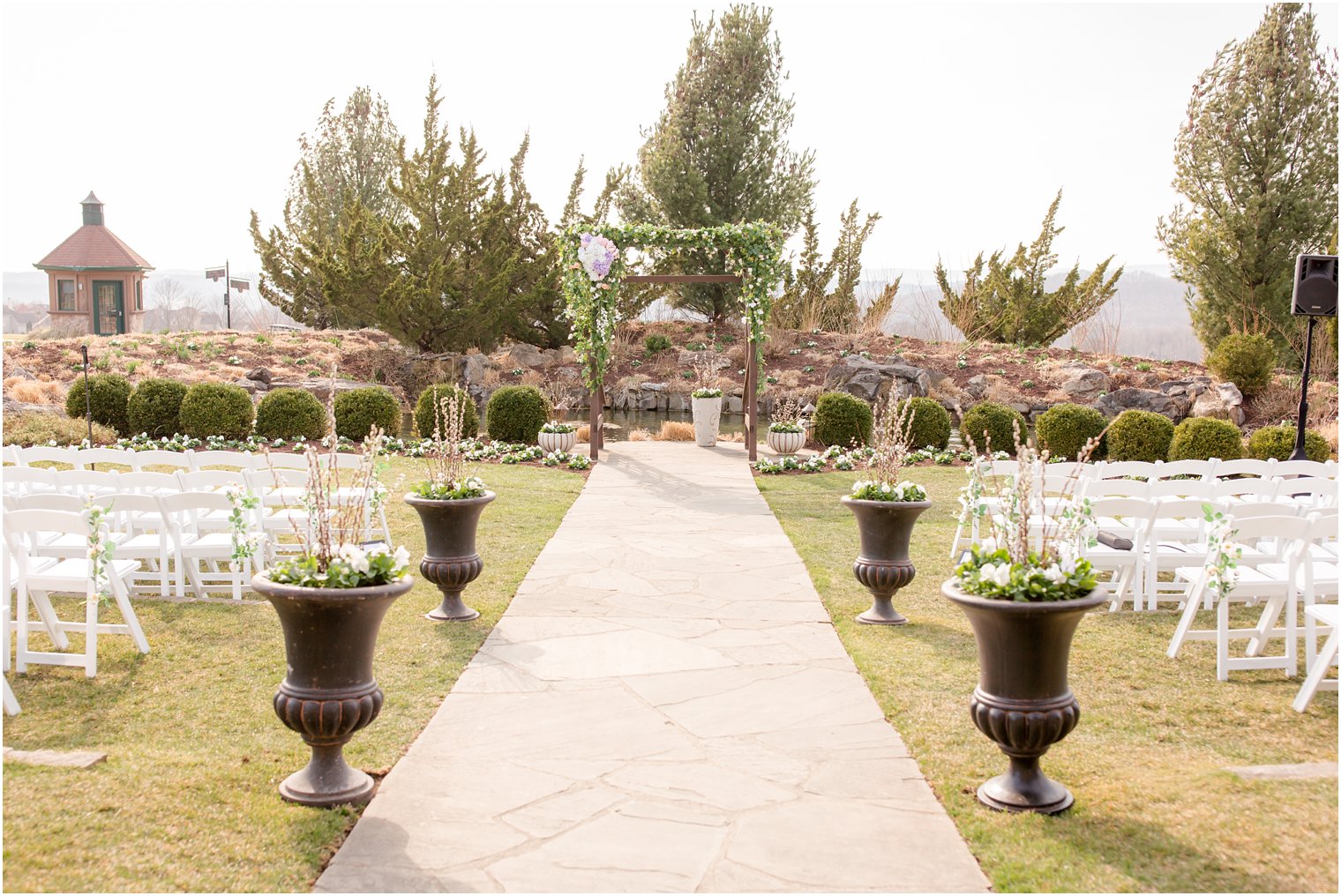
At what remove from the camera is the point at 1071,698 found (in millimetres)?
3668

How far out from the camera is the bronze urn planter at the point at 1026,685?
3523 millimetres

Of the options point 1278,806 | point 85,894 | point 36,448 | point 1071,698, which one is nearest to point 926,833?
point 1071,698

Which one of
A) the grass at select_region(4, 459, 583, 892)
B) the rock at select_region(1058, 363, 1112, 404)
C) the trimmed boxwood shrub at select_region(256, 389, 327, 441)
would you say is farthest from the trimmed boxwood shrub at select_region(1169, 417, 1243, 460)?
the trimmed boxwood shrub at select_region(256, 389, 327, 441)

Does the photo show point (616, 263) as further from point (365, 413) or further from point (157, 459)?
point (157, 459)

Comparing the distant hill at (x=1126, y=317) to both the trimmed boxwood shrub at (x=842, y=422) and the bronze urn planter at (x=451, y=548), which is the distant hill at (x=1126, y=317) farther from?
the bronze urn planter at (x=451, y=548)

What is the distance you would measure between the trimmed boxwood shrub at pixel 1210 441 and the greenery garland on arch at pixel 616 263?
583cm

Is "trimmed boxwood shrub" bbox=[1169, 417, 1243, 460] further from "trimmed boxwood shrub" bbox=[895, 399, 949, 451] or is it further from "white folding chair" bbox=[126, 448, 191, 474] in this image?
"white folding chair" bbox=[126, 448, 191, 474]

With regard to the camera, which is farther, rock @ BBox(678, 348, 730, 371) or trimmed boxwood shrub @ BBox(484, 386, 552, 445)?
rock @ BBox(678, 348, 730, 371)

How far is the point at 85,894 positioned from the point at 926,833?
2477 mm

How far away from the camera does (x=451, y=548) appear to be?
622 cm

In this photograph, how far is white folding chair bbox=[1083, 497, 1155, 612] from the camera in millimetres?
6017

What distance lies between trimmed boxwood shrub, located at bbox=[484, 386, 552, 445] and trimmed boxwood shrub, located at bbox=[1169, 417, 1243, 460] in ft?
29.1

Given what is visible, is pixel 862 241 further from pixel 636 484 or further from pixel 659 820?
pixel 659 820

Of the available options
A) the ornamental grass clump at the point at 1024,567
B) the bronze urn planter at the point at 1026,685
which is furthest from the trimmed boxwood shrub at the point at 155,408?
the bronze urn planter at the point at 1026,685
